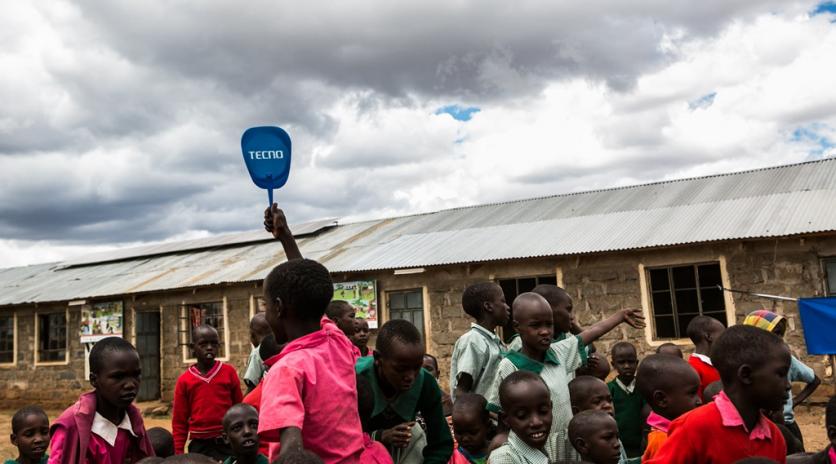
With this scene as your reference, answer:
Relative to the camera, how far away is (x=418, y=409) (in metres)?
2.57

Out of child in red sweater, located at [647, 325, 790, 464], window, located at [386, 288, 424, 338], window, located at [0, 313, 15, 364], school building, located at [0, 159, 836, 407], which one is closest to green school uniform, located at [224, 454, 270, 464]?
child in red sweater, located at [647, 325, 790, 464]

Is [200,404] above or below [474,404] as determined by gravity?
below

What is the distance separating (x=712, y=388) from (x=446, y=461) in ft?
5.03

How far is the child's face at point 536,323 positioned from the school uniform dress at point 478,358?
51 centimetres

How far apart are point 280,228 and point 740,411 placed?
1.76m

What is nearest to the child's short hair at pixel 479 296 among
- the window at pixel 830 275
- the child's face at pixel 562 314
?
the child's face at pixel 562 314

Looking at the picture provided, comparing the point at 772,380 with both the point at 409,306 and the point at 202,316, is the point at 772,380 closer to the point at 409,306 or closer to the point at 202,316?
the point at 409,306

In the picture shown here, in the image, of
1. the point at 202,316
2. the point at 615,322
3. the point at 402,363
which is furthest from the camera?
the point at 202,316

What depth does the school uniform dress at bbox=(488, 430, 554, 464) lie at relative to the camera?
2.73 metres

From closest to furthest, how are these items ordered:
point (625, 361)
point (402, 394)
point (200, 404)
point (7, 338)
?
point (402, 394) → point (625, 361) → point (200, 404) → point (7, 338)

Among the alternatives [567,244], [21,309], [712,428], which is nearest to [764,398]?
[712,428]

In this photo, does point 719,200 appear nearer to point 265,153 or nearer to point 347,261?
point 347,261

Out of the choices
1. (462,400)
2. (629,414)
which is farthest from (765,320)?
(462,400)

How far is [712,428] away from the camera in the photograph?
6.68 feet
